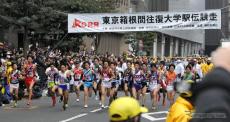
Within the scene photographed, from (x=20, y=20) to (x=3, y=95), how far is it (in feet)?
24.7

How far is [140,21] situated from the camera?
82.5 ft

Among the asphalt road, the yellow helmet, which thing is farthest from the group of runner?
the yellow helmet

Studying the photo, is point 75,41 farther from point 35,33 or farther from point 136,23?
point 136,23

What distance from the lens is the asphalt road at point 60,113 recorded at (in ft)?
51.2

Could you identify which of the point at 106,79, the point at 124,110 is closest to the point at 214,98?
the point at 124,110

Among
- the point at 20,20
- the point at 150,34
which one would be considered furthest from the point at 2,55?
the point at 150,34

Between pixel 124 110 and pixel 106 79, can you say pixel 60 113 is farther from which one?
pixel 124 110

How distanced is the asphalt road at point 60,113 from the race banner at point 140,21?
5.44 m

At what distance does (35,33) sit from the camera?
35.1 meters

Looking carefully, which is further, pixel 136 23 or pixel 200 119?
pixel 136 23

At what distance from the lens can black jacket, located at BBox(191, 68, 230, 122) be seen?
2068 millimetres

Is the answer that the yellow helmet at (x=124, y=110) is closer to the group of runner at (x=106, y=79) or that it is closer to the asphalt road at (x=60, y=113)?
the asphalt road at (x=60, y=113)

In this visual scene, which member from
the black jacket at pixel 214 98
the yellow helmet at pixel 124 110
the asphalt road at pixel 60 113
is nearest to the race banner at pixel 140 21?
the asphalt road at pixel 60 113

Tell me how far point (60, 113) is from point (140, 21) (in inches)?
353
